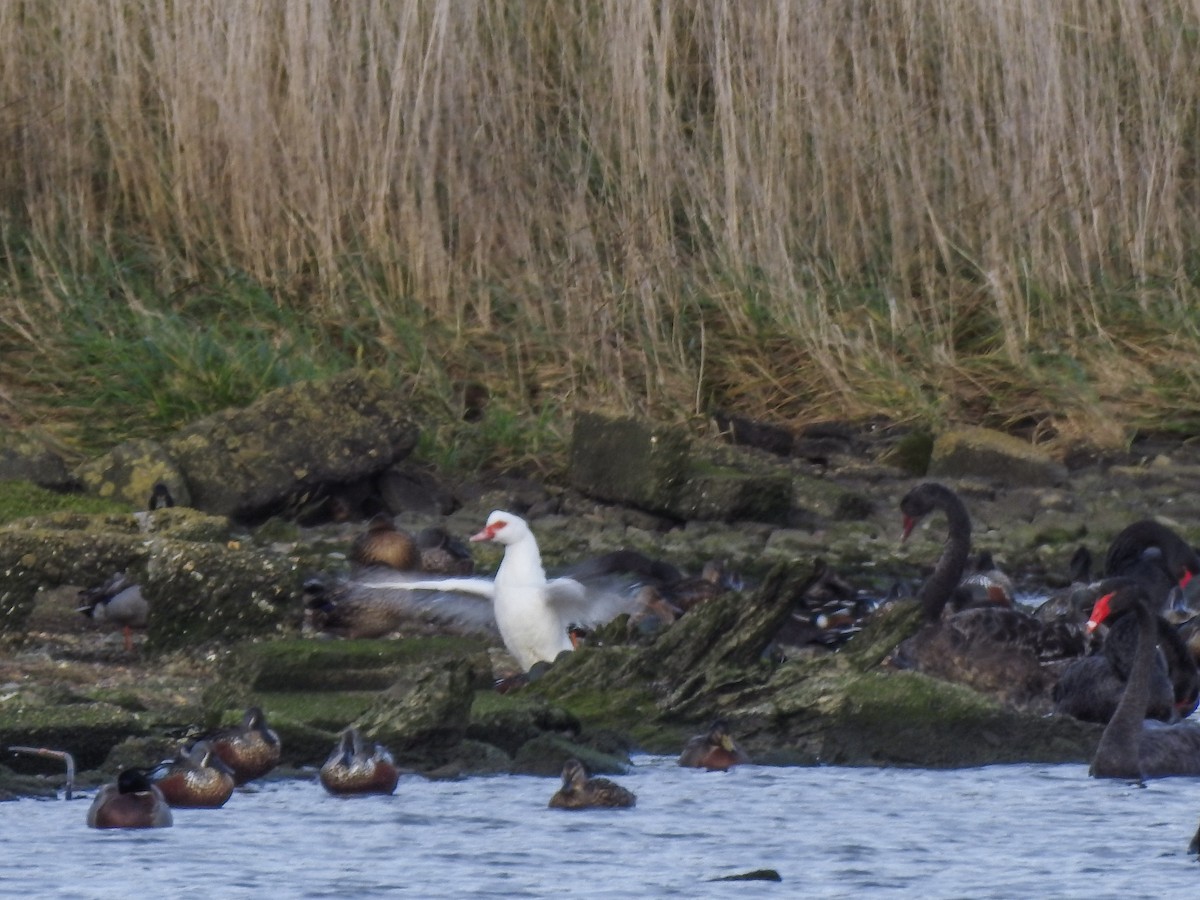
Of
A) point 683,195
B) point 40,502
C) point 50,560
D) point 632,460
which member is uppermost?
point 683,195

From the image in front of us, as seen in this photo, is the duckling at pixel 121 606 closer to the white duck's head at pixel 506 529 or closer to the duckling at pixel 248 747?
the white duck's head at pixel 506 529

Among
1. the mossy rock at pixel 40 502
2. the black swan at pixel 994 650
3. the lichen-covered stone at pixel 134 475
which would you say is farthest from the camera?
the lichen-covered stone at pixel 134 475

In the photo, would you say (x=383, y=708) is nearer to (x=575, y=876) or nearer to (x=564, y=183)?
(x=575, y=876)

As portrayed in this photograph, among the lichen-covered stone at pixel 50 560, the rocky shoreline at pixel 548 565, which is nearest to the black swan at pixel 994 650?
the rocky shoreline at pixel 548 565

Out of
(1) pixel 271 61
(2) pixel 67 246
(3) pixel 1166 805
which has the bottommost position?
(3) pixel 1166 805

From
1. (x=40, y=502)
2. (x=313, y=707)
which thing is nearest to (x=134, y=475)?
(x=40, y=502)

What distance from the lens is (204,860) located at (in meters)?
6.13

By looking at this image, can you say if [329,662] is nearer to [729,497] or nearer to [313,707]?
[313,707]

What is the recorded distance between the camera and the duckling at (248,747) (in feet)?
22.6

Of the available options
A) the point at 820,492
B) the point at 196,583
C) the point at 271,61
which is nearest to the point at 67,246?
the point at 271,61

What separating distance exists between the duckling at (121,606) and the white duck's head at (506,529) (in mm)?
1309

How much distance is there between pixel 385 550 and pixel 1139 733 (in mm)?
4461

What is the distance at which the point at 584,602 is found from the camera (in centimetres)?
906

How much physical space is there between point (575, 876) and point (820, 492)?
6.55 metres
